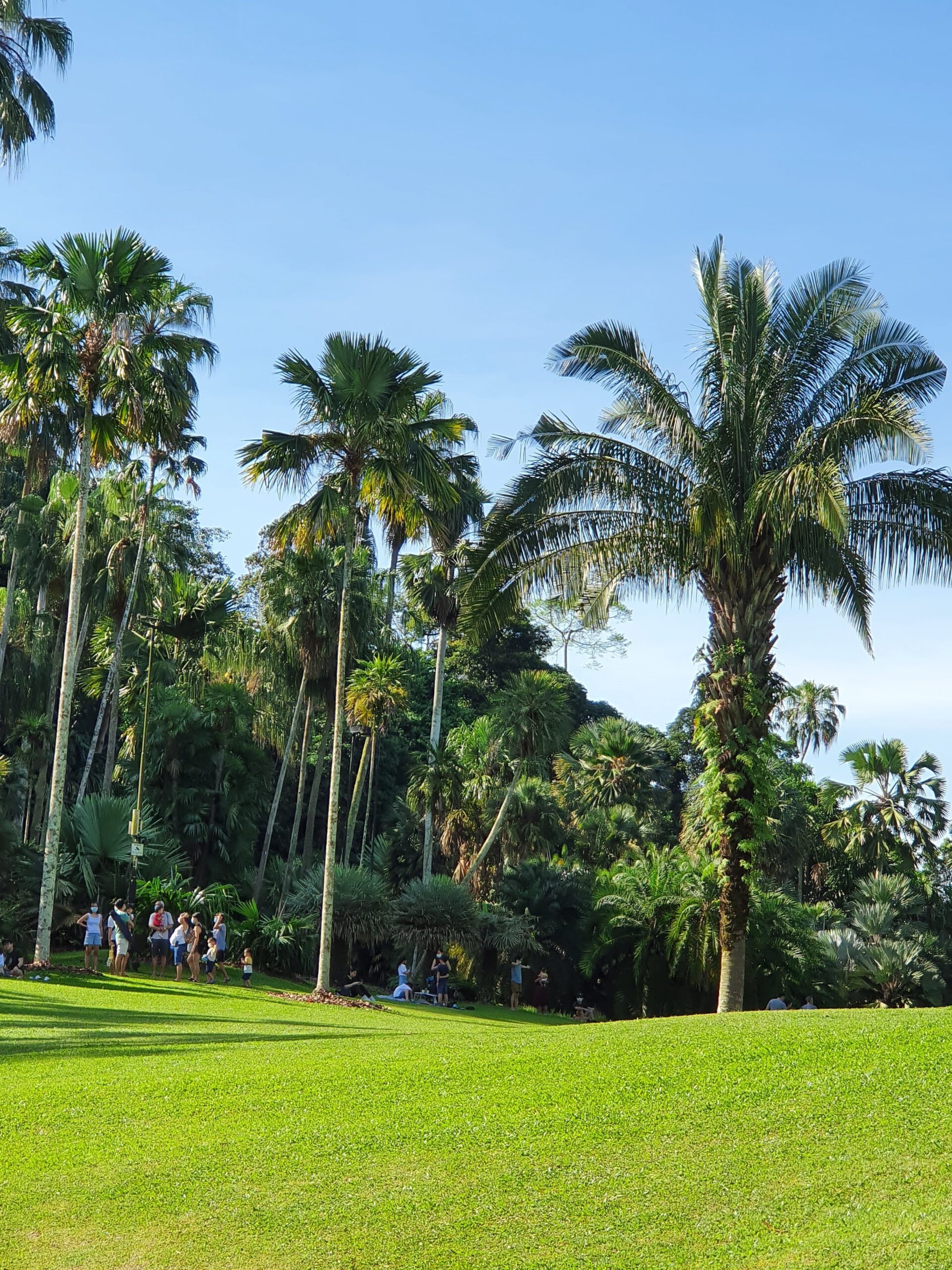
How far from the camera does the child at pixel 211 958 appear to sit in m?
23.1

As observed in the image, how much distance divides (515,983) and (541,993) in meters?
0.89

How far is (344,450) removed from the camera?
24312mm

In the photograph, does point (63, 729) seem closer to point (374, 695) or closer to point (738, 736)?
point (738, 736)

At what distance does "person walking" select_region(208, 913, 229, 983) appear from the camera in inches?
926

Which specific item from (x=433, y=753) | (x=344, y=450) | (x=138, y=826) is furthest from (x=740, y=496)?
(x=433, y=753)

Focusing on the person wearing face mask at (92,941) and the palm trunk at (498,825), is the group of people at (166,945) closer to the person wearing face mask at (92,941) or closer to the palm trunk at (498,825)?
the person wearing face mask at (92,941)

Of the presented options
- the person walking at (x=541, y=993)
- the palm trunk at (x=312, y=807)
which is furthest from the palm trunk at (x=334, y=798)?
the palm trunk at (x=312, y=807)

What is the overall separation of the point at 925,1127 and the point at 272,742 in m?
35.0

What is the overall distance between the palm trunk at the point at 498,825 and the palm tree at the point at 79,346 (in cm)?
1559

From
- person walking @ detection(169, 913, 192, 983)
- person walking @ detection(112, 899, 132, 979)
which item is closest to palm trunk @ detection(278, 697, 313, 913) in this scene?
person walking @ detection(169, 913, 192, 983)

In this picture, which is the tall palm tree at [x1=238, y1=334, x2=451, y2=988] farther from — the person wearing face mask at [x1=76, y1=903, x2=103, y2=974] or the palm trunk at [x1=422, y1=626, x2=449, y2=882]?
the palm trunk at [x1=422, y1=626, x2=449, y2=882]

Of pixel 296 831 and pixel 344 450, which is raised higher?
pixel 344 450

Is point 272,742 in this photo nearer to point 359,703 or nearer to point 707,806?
point 359,703

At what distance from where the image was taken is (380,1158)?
8.36 metres
